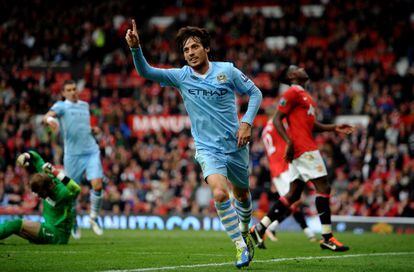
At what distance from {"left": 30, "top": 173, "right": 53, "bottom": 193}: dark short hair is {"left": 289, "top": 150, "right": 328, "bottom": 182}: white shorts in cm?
370

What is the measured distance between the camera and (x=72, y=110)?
15289 millimetres

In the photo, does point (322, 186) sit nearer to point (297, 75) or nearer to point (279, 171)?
point (297, 75)

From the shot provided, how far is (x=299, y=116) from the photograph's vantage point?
40.2ft

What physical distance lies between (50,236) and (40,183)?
2.83 feet

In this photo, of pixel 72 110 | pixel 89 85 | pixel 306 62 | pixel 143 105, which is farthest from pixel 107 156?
pixel 72 110

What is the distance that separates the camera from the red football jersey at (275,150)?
15.3 meters

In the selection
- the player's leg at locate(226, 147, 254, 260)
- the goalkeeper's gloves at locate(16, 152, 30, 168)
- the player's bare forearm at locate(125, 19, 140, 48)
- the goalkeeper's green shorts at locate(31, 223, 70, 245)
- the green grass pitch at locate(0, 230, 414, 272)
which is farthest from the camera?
the goalkeeper's gloves at locate(16, 152, 30, 168)

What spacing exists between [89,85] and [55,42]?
14.8 ft

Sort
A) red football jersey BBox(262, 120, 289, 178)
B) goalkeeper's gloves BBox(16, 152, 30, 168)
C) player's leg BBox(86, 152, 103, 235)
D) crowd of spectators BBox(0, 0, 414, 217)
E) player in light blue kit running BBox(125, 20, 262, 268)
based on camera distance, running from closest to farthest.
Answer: player in light blue kit running BBox(125, 20, 262, 268), goalkeeper's gloves BBox(16, 152, 30, 168), red football jersey BBox(262, 120, 289, 178), player's leg BBox(86, 152, 103, 235), crowd of spectators BBox(0, 0, 414, 217)

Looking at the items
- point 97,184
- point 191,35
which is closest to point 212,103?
point 191,35

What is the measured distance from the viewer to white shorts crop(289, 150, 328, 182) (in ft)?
39.0

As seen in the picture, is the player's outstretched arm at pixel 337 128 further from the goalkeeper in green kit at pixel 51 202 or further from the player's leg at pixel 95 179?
the player's leg at pixel 95 179

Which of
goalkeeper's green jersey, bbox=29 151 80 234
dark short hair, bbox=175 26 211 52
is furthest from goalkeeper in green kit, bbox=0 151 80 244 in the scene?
dark short hair, bbox=175 26 211 52

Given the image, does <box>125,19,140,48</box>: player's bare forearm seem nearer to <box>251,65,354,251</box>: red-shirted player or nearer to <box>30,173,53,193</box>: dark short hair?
<box>251,65,354,251</box>: red-shirted player
